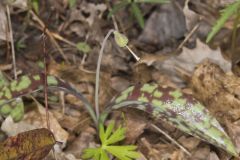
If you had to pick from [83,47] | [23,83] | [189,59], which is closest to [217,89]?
[189,59]

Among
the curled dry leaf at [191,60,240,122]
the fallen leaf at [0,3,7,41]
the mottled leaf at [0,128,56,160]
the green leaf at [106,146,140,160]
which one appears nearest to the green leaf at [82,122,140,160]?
the green leaf at [106,146,140,160]

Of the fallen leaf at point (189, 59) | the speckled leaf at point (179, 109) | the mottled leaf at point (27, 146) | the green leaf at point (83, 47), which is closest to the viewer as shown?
the mottled leaf at point (27, 146)

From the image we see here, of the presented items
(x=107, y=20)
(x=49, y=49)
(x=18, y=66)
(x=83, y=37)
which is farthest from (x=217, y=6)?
(x=18, y=66)

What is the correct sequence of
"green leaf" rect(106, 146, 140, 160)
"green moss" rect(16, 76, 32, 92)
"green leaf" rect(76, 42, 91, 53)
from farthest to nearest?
"green leaf" rect(76, 42, 91, 53) → "green moss" rect(16, 76, 32, 92) → "green leaf" rect(106, 146, 140, 160)

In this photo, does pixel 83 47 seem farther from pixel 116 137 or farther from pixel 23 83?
pixel 116 137

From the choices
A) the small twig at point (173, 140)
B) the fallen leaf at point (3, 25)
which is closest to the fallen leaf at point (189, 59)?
the small twig at point (173, 140)

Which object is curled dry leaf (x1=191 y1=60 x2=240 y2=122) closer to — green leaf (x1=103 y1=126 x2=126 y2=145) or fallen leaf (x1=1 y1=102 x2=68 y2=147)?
green leaf (x1=103 y1=126 x2=126 y2=145)

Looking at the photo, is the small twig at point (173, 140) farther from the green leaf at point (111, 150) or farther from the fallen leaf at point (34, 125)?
the fallen leaf at point (34, 125)
